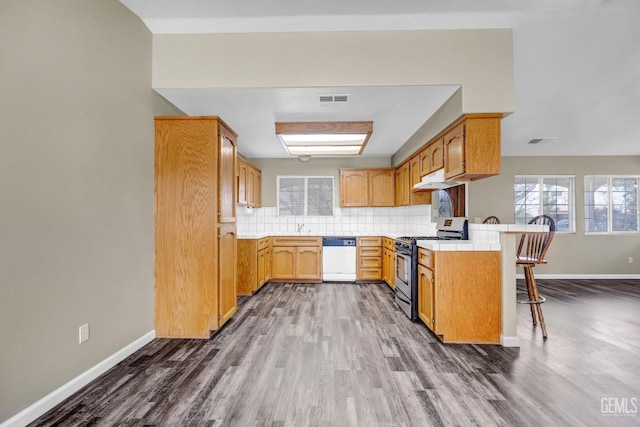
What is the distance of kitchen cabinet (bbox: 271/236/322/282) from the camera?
5.15 meters

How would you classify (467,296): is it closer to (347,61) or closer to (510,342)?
(510,342)

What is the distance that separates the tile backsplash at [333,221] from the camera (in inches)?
225

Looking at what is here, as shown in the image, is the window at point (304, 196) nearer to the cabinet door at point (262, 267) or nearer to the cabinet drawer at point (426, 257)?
the cabinet door at point (262, 267)

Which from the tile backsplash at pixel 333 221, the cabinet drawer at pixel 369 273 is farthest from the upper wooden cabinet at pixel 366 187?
the cabinet drawer at pixel 369 273

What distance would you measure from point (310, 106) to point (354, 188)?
251 cm

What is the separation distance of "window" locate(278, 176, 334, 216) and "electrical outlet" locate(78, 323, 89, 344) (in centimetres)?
399

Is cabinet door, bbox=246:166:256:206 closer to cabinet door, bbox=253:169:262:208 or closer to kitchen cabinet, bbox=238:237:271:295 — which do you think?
cabinet door, bbox=253:169:262:208

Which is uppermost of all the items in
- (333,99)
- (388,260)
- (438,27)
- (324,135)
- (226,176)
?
(438,27)

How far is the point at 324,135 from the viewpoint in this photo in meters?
3.76

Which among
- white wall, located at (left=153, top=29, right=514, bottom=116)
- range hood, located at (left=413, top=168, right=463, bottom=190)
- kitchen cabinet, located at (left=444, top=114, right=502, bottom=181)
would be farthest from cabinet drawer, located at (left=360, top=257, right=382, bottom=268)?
white wall, located at (left=153, top=29, right=514, bottom=116)

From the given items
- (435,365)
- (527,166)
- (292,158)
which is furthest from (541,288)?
(292,158)

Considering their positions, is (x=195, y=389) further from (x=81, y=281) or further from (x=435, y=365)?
(x=435, y=365)

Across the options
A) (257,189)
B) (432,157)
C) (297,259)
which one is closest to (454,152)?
(432,157)

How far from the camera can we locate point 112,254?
7.32ft
